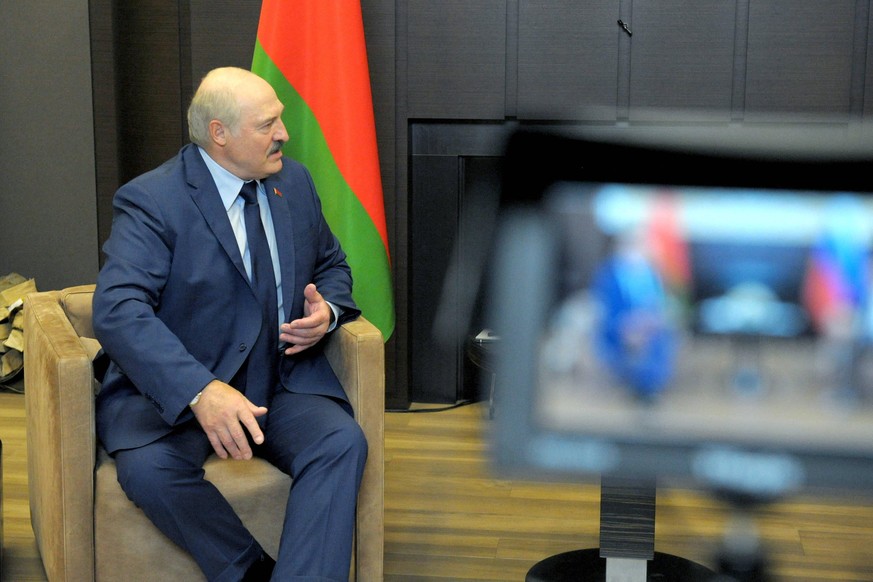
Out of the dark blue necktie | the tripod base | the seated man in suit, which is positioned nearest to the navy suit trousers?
the seated man in suit

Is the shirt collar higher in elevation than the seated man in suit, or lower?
higher

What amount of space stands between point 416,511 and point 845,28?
232cm

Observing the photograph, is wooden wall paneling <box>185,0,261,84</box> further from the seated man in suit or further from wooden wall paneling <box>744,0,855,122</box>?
wooden wall paneling <box>744,0,855,122</box>

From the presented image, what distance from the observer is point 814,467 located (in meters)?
1.10

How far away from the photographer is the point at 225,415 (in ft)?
7.01

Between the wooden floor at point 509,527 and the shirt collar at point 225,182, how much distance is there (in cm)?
85

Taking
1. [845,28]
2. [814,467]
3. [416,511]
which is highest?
[845,28]

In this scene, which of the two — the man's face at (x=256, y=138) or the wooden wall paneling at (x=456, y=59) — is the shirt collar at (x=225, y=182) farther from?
the wooden wall paneling at (x=456, y=59)

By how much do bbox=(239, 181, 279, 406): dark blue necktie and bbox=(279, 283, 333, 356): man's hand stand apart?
0.14 feet

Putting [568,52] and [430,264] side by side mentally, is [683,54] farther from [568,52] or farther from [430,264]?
[430,264]

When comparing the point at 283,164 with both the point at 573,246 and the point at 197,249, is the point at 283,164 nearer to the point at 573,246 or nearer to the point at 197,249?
the point at 197,249

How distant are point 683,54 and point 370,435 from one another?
217 cm

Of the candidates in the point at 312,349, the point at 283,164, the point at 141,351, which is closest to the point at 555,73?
the point at 283,164

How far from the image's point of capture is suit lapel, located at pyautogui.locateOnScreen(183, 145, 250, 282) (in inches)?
92.6
